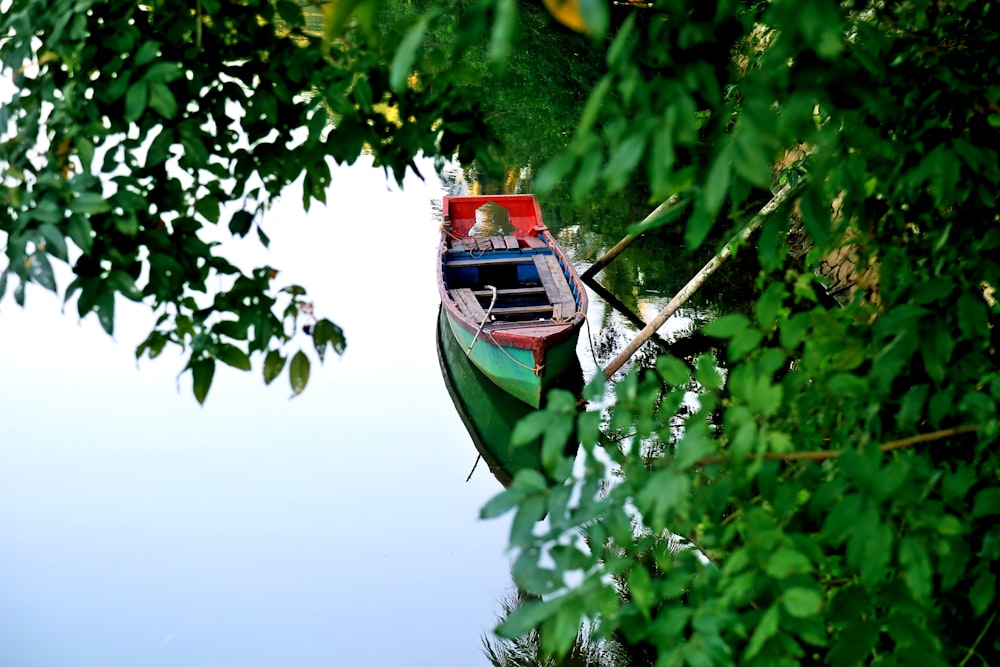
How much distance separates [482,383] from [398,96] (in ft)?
19.1

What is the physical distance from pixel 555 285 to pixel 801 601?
6414 millimetres

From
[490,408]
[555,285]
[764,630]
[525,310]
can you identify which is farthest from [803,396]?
[555,285]

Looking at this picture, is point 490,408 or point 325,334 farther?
point 490,408

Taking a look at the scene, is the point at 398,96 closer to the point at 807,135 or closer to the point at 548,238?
the point at 807,135

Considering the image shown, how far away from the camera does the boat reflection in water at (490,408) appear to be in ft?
21.6

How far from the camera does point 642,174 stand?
11094 millimetres

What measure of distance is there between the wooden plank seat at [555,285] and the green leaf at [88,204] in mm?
5625

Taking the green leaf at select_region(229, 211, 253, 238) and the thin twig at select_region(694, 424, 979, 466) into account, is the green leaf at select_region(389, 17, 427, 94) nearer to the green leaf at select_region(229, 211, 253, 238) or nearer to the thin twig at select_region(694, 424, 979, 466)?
the thin twig at select_region(694, 424, 979, 466)

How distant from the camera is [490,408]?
23.9 ft

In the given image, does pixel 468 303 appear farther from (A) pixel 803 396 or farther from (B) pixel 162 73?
(A) pixel 803 396

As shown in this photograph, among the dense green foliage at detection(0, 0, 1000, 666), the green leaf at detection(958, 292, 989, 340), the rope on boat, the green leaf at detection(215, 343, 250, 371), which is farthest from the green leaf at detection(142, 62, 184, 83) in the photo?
the rope on boat

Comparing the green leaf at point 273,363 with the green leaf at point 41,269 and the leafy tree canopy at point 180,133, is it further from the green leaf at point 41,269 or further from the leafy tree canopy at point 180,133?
the green leaf at point 41,269

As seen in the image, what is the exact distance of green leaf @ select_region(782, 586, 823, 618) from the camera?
1.16m

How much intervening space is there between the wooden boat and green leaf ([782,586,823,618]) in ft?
17.1
